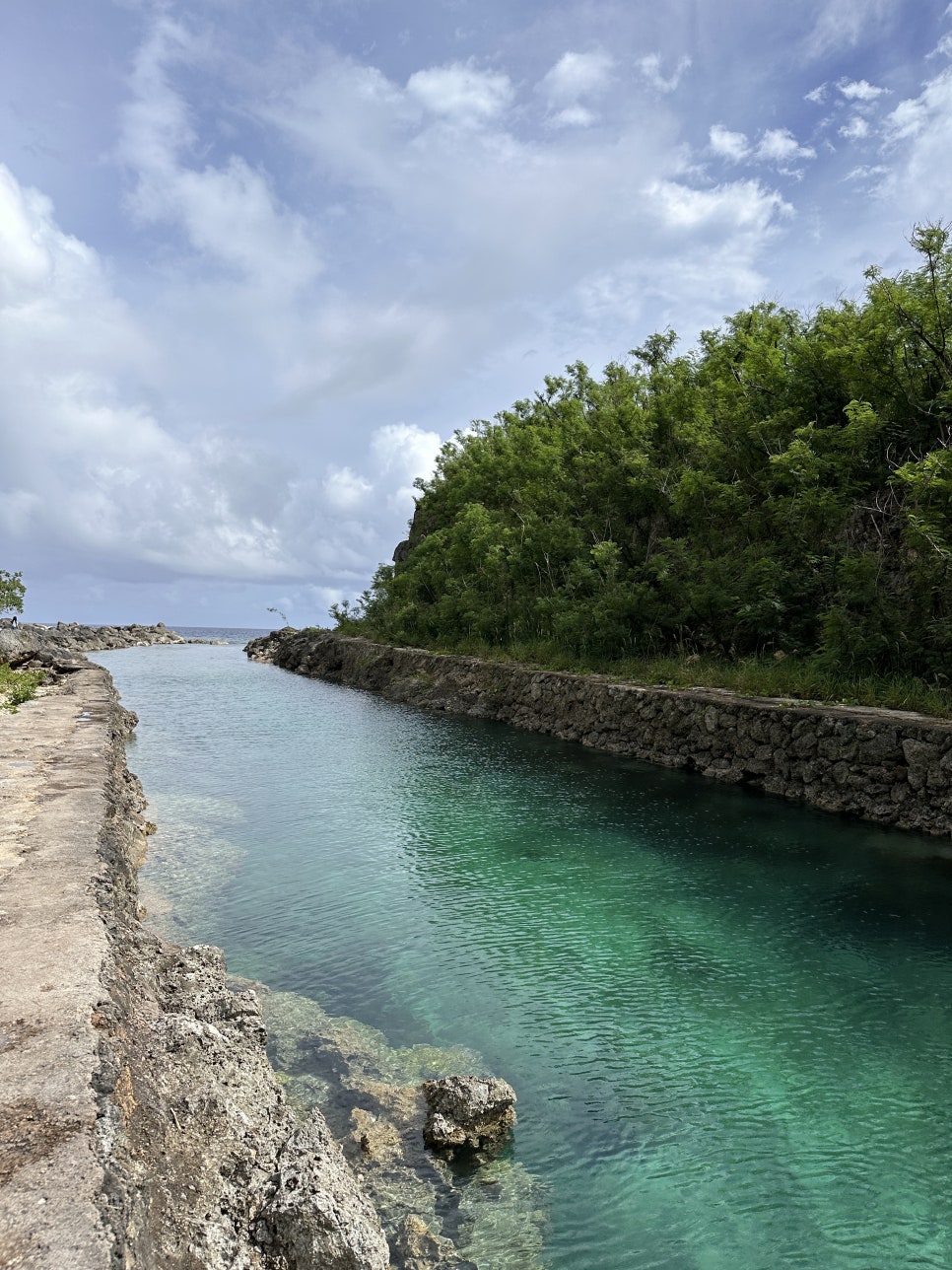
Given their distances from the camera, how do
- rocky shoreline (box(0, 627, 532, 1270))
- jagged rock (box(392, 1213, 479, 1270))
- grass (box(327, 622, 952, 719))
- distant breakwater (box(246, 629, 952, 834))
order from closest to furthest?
rocky shoreline (box(0, 627, 532, 1270))
jagged rock (box(392, 1213, 479, 1270))
distant breakwater (box(246, 629, 952, 834))
grass (box(327, 622, 952, 719))

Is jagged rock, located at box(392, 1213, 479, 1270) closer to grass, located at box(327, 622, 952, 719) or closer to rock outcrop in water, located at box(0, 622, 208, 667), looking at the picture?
grass, located at box(327, 622, 952, 719)

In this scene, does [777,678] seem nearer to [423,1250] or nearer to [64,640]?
[423,1250]

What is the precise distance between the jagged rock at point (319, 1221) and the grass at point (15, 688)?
747 inches

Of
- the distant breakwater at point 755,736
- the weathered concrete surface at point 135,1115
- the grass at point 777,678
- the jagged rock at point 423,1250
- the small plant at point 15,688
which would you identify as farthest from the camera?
the small plant at point 15,688

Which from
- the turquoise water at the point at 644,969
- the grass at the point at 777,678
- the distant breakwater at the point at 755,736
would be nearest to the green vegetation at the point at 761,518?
the grass at the point at 777,678

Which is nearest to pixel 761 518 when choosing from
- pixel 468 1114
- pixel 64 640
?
pixel 468 1114

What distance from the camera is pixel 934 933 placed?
987cm

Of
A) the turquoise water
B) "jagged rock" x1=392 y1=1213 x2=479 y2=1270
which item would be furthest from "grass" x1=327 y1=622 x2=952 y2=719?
"jagged rock" x1=392 y1=1213 x2=479 y2=1270

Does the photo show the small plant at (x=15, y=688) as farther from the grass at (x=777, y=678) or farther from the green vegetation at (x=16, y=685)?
the grass at (x=777, y=678)

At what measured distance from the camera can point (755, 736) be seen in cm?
1817

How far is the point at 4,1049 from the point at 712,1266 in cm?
444

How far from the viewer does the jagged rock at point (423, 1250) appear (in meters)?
4.53

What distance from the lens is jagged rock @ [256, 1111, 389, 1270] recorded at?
3.92m

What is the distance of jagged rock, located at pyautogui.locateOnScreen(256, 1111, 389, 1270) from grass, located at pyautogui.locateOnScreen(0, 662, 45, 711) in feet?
62.2
